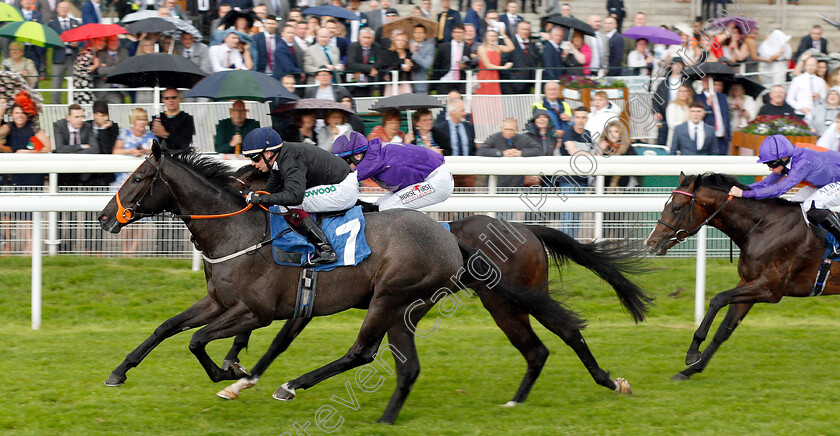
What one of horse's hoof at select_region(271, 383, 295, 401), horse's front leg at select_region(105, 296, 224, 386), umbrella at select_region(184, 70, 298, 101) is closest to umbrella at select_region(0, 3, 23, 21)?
umbrella at select_region(184, 70, 298, 101)

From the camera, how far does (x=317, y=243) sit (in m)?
5.07

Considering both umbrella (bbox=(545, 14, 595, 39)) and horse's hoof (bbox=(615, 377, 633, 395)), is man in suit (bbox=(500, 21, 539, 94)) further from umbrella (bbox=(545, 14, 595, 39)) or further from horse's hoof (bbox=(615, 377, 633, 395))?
horse's hoof (bbox=(615, 377, 633, 395))

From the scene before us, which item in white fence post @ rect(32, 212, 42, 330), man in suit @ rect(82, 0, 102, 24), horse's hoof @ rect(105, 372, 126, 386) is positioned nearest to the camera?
horse's hoof @ rect(105, 372, 126, 386)

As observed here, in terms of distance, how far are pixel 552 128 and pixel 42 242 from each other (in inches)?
166

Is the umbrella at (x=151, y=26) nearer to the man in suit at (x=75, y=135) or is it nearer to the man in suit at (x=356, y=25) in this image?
the man in suit at (x=75, y=135)

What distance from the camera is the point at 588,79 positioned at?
954cm

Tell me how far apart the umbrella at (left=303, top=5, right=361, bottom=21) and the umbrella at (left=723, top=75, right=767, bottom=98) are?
3.92 meters

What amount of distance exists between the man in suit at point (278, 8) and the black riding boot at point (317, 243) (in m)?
6.45

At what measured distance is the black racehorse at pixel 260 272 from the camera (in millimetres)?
4992

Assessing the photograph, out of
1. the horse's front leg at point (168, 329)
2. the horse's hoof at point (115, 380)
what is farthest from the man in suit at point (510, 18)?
the horse's hoof at point (115, 380)

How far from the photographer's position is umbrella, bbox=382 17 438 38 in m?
10.2

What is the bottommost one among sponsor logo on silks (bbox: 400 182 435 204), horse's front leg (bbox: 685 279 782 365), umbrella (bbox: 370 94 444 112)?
horse's front leg (bbox: 685 279 782 365)

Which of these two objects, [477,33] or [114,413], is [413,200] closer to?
[114,413]

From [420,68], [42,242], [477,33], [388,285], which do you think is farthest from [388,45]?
[388,285]
